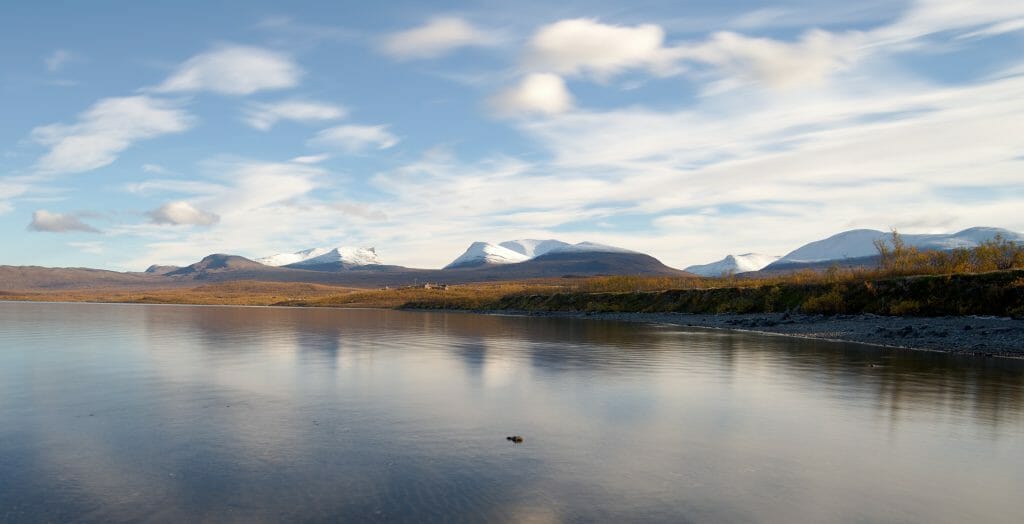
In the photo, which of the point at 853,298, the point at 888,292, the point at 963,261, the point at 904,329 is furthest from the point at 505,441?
the point at 963,261

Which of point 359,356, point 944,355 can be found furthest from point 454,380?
point 944,355

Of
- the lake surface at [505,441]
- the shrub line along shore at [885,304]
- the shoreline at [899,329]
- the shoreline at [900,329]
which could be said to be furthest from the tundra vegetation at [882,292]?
the lake surface at [505,441]

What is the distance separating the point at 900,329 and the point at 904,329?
2.98 ft

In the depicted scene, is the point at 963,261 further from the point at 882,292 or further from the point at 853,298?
the point at 853,298

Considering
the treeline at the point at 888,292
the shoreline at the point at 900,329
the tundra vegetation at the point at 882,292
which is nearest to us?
the shoreline at the point at 900,329

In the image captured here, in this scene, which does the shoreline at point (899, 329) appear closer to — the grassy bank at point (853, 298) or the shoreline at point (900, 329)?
the shoreline at point (900, 329)

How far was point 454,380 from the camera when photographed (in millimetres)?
26047

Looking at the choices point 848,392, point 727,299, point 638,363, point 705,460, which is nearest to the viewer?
point 705,460

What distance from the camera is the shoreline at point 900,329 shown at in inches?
1553

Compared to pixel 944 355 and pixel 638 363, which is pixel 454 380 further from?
pixel 944 355

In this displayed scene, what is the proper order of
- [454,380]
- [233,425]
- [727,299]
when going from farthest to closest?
[727,299], [454,380], [233,425]

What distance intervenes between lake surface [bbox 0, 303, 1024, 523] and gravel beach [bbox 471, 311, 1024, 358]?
31.6 ft

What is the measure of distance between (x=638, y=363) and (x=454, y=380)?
10474mm

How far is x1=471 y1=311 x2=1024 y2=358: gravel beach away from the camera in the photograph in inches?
1558
